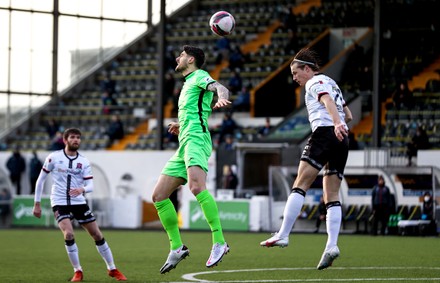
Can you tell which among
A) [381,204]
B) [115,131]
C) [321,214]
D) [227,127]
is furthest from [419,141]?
[115,131]

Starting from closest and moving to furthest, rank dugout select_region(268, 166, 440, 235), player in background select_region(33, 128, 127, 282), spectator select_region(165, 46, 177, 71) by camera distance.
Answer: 1. player in background select_region(33, 128, 127, 282)
2. dugout select_region(268, 166, 440, 235)
3. spectator select_region(165, 46, 177, 71)

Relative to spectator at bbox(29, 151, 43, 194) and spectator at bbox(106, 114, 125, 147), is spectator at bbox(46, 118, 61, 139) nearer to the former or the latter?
spectator at bbox(106, 114, 125, 147)

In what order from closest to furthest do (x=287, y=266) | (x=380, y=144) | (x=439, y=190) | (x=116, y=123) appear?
(x=287, y=266)
(x=439, y=190)
(x=380, y=144)
(x=116, y=123)

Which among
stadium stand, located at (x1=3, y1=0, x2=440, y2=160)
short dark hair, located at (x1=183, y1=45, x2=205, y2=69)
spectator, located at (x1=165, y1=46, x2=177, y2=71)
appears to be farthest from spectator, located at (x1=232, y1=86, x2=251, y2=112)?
short dark hair, located at (x1=183, y1=45, x2=205, y2=69)

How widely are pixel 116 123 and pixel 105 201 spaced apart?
20.9ft

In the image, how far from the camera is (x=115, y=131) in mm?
39125

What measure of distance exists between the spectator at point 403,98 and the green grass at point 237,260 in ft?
29.9

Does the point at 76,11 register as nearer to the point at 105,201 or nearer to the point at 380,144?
the point at 105,201

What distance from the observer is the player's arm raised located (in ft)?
33.7

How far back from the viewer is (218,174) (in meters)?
31.7

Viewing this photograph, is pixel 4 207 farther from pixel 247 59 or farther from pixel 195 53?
pixel 195 53

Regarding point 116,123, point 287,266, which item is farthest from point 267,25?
point 287,266

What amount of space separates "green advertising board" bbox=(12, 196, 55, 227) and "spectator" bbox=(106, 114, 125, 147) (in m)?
6.56

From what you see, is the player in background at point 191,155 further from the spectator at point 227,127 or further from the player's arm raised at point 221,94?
the spectator at point 227,127
